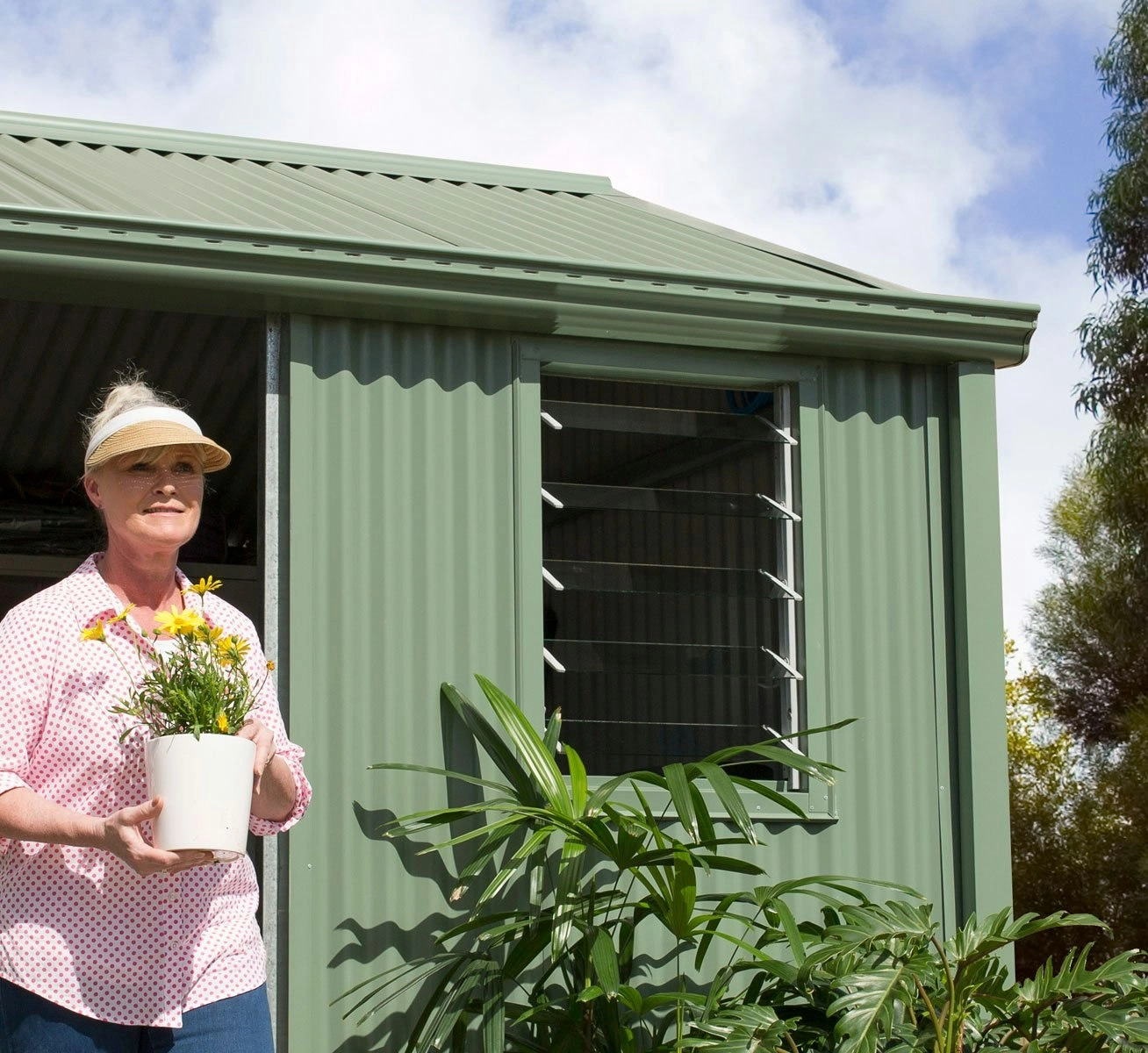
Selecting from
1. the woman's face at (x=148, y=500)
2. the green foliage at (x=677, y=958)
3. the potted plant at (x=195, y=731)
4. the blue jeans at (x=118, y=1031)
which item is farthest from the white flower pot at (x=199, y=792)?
the green foliage at (x=677, y=958)

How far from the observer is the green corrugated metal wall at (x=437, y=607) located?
4645mm

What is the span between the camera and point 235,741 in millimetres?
3207

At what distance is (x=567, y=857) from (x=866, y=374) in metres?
1.92

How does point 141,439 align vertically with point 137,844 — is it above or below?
above

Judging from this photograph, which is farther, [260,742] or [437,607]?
[437,607]

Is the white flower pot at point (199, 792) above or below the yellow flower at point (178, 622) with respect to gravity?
below

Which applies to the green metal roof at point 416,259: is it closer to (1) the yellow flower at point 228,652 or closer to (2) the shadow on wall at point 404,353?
(2) the shadow on wall at point 404,353

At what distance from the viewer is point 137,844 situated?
3037mm

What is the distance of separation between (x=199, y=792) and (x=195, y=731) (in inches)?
4.7

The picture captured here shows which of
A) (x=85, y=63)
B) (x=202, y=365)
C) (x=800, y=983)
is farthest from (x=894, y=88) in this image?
(x=800, y=983)

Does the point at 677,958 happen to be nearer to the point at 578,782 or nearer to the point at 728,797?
the point at 578,782

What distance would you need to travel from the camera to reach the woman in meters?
3.19

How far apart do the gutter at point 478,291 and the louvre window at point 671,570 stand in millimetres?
303

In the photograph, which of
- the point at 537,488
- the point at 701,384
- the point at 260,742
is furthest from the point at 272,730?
the point at 701,384
